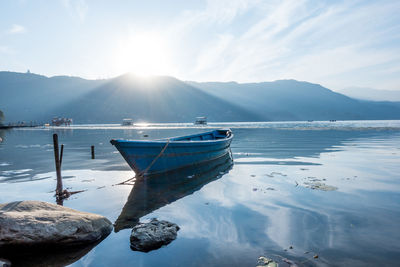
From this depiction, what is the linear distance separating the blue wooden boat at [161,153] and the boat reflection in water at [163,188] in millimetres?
442

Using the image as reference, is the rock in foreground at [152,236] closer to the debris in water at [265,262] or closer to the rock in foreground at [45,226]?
the rock in foreground at [45,226]

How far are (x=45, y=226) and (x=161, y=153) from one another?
23.3 ft

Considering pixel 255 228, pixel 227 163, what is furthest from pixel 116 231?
pixel 227 163

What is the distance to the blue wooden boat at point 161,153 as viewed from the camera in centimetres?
1136

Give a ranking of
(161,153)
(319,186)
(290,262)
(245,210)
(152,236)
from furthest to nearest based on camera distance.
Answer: (161,153) → (319,186) → (245,210) → (152,236) → (290,262)

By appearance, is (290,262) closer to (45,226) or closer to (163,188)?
(45,226)

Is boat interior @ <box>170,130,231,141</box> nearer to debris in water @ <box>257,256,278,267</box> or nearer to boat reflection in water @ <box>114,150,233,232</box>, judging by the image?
boat reflection in water @ <box>114,150,233,232</box>

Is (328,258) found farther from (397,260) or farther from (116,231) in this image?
(116,231)

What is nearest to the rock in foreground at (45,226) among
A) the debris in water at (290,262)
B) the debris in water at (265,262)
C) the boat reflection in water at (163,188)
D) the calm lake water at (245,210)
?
the calm lake water at (245,210)

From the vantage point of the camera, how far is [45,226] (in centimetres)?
540

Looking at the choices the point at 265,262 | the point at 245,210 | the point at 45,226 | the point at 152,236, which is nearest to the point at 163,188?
the point at 245,210

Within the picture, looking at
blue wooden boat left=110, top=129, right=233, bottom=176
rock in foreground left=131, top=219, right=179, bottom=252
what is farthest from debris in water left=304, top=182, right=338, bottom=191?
rock in foreground left=131, top=219, right=179, bottom=252

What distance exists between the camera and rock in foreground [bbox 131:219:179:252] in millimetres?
5480

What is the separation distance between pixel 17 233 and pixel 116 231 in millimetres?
2185
